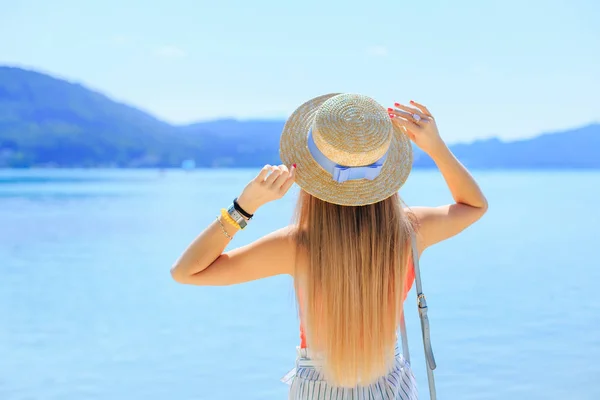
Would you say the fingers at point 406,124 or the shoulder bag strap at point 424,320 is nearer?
the shoulder bag strap at point 424,320

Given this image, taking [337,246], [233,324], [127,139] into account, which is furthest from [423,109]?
[127,139]

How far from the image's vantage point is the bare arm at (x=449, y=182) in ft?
5.04

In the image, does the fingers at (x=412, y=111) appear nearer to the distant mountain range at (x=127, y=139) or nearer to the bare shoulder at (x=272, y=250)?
the bare shoulder at (x=272, y=250)

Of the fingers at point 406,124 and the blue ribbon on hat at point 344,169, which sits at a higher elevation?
the fingers at point 406,124

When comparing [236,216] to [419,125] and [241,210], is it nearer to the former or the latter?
[241,210]

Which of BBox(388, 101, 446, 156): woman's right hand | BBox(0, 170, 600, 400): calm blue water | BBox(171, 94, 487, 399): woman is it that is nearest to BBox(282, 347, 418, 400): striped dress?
BBox(171, 94, 487, 399): woman

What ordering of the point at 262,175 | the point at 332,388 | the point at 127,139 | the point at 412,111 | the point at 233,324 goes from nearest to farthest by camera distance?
the point at 262,175 → the point at 332,388 → the point at 412,111 → the point at 233,324 → the point at 127,139

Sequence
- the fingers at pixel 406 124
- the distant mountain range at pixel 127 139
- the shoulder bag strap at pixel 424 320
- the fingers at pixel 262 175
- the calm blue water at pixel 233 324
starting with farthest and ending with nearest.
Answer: the distant mountain range at pixel 127 139, the calm blue water at pixel 233 324, the fingers at pixel 406 124, the shoulder bag strap at pixel 424 320, the fingers at pixel 262 175

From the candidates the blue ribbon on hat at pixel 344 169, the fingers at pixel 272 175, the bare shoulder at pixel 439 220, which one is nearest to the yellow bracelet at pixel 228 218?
the fingers at pixel 272 175

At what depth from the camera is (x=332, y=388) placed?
1.45 m

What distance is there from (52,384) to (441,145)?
3.60 meters

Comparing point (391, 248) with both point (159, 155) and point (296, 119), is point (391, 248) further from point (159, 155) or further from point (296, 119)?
point (159, 155)

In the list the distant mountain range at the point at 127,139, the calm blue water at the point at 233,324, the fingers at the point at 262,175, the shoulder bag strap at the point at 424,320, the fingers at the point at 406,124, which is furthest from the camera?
the distant mountain range at the point at 127,139

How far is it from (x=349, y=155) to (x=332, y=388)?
478mm
